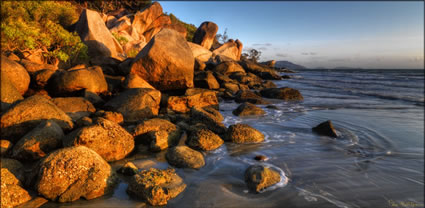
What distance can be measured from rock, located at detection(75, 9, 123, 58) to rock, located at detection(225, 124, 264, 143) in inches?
441

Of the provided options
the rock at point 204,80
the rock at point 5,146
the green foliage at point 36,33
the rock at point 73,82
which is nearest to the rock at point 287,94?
the rock at point 204,80

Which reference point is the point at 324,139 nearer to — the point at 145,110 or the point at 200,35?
the point at 145,110

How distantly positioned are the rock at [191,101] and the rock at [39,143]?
4.21 meters

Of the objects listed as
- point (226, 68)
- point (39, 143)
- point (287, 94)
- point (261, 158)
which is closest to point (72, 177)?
point (39, 143)

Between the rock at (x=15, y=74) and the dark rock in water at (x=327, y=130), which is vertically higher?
the rock at (x=15, y=74)

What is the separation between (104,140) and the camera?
430 centimetres

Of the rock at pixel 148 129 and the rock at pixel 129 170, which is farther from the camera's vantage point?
the rock at pixel 148 129

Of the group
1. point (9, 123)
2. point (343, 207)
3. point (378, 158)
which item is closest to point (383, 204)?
point (343, 207)

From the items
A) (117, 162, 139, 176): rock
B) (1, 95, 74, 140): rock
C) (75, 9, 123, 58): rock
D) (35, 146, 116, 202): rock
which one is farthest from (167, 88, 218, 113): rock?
(75, 9, 123, 58): rock

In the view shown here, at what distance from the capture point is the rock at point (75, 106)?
646 cm

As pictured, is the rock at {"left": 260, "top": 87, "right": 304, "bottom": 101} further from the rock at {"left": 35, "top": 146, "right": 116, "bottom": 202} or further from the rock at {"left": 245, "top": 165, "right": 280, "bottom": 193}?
the rock at {"left": 35, "top": 146, "right": 116, "bottom": 202}

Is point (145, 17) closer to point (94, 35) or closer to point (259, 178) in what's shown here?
point (94, 35)

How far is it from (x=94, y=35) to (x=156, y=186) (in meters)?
Result: 13.1

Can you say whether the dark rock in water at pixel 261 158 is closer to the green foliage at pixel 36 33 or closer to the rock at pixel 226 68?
the green foliage at pixel 36 33
